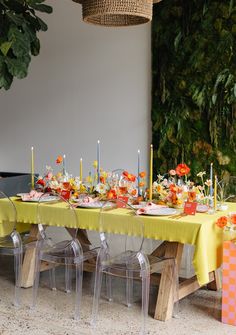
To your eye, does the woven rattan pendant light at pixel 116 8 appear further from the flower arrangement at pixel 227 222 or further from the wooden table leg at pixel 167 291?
the wooden table leg at pixel 167 291

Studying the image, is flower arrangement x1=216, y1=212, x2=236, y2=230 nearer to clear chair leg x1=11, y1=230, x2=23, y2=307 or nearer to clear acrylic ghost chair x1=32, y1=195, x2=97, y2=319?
clear acrylic ghost chair x1=32, y1=195, x2=97, y2=319

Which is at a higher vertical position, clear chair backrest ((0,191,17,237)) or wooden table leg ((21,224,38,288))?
clear chair backrest ((0,191,17,237))

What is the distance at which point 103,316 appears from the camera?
390cm

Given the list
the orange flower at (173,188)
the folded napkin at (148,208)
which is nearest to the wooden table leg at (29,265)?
the folded napkin at (148,208)

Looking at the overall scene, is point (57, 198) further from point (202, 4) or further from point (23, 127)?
point (23, 127)

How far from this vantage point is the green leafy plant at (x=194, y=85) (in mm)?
6188

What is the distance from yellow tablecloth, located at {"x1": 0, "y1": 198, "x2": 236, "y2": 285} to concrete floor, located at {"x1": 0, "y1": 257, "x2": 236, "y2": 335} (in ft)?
1.16

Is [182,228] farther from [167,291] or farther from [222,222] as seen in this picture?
[167,291]

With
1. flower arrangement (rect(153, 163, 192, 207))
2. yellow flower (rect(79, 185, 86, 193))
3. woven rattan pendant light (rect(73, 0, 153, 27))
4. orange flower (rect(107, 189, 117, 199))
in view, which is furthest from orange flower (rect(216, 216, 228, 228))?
woven rattan pendant light (rect(73, 0, 153, 27))

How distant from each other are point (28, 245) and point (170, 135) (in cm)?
283

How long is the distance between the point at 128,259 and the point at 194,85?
3.15 meters

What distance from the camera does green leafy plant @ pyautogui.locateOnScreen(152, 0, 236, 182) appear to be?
6.19 meters

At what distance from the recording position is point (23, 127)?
7.98 metres

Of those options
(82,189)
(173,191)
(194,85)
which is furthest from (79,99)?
(173,191)
